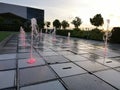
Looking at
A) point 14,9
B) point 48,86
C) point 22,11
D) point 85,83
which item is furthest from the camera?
point 22,11

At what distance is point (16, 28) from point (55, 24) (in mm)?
12686

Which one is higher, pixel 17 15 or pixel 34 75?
pixel 17 15

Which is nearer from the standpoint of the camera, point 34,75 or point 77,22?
point 34,75

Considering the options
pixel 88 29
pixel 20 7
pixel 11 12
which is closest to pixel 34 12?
pixel 20 7

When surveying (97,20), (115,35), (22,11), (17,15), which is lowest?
(115,35)

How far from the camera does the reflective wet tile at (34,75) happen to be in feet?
10.9

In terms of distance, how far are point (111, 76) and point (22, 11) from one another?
1935 inches

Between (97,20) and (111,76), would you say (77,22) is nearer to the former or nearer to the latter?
(97,20)

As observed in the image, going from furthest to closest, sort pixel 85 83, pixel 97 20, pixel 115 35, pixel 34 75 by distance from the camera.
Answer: pixel 97 20, pixel 115 35, pixel 34 75, pixel 85 83

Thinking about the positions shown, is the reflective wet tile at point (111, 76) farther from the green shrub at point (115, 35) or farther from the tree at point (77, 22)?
the tree at point (77, 22)

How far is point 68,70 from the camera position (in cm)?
427

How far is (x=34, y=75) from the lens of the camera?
374 cm

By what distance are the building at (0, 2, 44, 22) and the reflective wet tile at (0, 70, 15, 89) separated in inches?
1844

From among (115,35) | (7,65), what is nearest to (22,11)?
(115,35)
